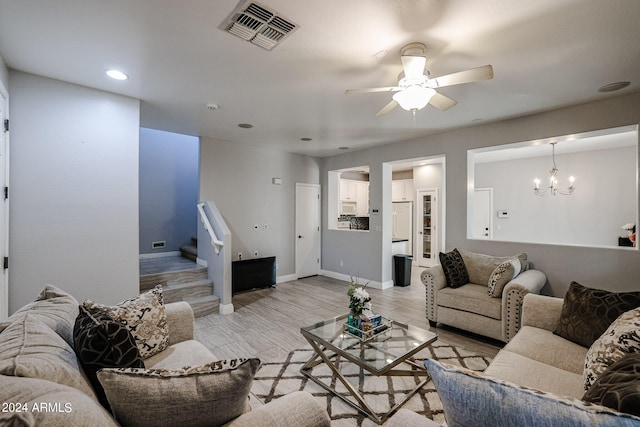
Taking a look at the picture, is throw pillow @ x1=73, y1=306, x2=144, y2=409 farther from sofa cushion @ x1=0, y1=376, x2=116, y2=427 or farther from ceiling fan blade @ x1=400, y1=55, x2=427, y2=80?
ceiling fan blade @ x1=400, y1=55, x2=427, y2=80

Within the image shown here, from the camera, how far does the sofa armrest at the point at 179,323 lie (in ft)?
6.50

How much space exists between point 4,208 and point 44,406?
2.57m

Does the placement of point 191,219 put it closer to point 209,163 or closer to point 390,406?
point 209,163

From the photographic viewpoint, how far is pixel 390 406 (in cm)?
202

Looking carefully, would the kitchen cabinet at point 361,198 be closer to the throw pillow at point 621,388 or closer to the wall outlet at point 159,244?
the wall outlet at point 159,244

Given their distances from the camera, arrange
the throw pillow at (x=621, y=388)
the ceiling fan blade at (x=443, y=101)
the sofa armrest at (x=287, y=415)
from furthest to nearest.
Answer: the ceiling fan blade at (x=443, y=101) < the sofa armrest at (x=287, y=415) < the throw pillow at (x=621, y=388)

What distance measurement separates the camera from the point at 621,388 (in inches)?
33.0

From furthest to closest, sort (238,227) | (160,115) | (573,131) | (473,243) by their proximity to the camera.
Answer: (238,227), (473,243), (160,115), (573,131)

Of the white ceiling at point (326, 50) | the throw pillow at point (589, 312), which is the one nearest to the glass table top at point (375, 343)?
the throw pillow at point (589, 312)

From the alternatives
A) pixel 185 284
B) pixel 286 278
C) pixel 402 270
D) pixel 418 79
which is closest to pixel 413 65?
pixel 418 79

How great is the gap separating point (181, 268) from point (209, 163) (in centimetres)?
176

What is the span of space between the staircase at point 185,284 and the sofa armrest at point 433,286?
9.33ft

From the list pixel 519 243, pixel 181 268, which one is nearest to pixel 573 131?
pixel 519 243

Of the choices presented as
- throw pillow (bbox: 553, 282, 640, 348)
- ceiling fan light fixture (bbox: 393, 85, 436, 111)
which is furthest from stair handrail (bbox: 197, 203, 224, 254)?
throw pillow (bbox: 553, 282, 640, 348)
